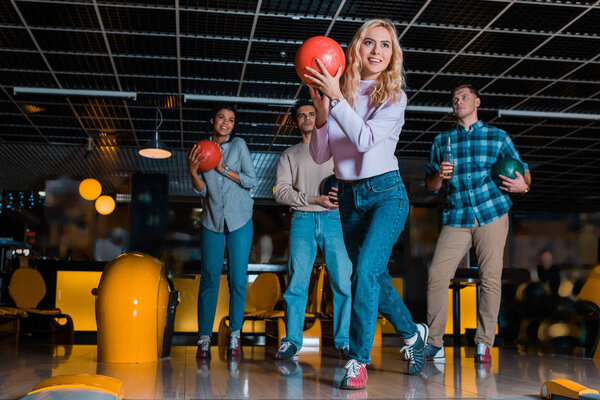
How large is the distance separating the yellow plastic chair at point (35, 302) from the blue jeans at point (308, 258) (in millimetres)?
3228

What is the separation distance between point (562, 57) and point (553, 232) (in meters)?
12.3

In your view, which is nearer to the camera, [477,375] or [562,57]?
[477,375]

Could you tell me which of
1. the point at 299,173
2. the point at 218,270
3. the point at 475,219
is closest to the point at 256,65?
the point at 299,173

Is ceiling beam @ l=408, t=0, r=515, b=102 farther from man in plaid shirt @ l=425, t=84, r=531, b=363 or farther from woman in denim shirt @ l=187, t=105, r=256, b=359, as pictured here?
woman in denim shirt @ l=187, t=105, r=256, b=359

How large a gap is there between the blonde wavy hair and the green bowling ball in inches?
48.7

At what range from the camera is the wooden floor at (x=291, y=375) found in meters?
2.23

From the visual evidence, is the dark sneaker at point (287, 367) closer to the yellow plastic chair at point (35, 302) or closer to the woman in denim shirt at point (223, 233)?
the woman in denim shirt at point (223, 233)

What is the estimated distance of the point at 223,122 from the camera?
146 inches

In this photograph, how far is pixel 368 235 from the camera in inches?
92.7

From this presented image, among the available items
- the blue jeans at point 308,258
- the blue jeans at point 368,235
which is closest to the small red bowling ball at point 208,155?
the blue jeans at point 308,258

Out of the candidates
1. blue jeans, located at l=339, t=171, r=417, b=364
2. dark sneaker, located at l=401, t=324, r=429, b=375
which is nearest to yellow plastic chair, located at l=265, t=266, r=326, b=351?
dark sneaker, located at l=401, t=324, r=429, b=375

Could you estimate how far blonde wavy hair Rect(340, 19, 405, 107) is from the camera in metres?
2.43

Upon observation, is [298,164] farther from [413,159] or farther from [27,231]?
[27,231]

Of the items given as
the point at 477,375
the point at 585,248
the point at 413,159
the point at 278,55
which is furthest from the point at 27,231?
the point at 477,375
